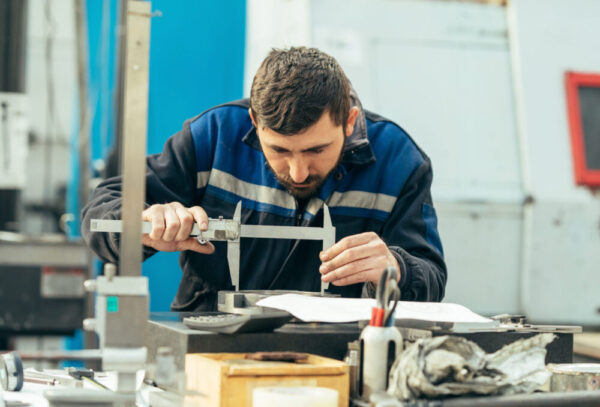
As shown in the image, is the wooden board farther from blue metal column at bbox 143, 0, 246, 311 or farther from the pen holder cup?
blue metal column at bbox 143, 0, 246, 311

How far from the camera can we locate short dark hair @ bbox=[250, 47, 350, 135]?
164 cm

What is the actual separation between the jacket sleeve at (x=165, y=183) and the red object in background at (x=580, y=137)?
5.69 feet

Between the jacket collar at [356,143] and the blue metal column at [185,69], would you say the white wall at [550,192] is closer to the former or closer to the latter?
the blue metal column at [185,69]

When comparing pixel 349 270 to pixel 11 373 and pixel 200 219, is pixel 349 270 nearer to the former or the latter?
pixel 200 219

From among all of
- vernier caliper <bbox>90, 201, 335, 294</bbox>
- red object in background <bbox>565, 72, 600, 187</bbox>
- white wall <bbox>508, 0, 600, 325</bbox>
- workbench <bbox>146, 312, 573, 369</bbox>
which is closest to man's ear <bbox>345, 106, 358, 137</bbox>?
vernier caliper <bbox>90, 201, 335, 294</bbox>

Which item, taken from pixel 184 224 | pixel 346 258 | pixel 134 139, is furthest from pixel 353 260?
pixel 134 139

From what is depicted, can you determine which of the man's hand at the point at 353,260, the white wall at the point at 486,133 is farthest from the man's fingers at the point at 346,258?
the white wall at the point at 486,133

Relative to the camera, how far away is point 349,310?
49.8 inches

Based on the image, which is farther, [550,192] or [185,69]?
[185,69]

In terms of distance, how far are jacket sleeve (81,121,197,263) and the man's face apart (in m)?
0.24

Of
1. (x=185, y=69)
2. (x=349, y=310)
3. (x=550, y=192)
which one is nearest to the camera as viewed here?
(x=349, y=310)

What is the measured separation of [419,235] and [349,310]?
0.65 metres

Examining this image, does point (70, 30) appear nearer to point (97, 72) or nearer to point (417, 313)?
point (97, 72)

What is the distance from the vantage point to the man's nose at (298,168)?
1.70 meters
